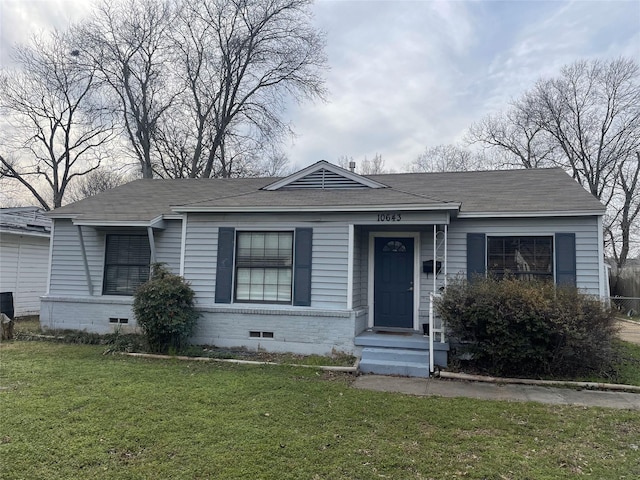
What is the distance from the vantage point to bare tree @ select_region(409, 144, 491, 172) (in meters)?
30.0

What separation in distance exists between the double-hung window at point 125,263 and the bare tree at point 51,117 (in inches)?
573

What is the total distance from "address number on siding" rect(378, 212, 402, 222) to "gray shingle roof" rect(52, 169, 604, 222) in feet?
0.77

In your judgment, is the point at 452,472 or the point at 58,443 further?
the point at 58,443

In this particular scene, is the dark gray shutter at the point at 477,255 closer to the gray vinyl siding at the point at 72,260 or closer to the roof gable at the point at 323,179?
the roof gable at the point at 323,179

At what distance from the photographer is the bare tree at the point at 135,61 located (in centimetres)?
2059

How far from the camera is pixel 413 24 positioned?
1004 centimetres

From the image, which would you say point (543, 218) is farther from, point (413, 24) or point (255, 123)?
point (255, 123)

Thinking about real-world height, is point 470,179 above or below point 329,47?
below

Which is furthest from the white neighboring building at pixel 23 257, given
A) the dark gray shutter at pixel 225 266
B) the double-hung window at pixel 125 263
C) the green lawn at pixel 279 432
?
the green lawn at pixel 279 432

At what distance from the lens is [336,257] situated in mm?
8000

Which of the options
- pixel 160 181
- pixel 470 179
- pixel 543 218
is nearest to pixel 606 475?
pixel 543 218

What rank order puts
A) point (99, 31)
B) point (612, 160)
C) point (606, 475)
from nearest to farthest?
point (606, 475) < point (99, 31) < point (612, 160)

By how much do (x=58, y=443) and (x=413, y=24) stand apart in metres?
10.5

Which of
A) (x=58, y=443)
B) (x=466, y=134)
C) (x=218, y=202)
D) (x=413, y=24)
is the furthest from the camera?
(x=466, y=134)
